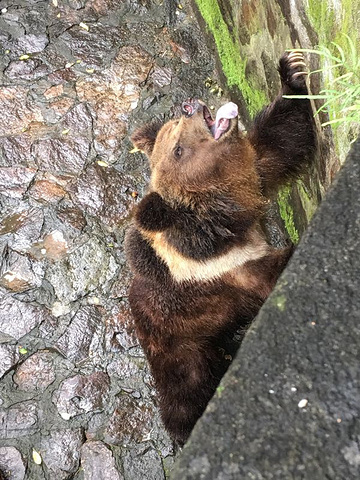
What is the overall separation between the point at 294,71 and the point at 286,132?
341mm

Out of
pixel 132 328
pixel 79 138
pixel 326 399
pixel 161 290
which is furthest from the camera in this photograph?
pixel 79 138

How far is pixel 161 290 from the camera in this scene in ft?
11.2

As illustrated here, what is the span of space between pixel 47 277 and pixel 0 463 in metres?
1.38

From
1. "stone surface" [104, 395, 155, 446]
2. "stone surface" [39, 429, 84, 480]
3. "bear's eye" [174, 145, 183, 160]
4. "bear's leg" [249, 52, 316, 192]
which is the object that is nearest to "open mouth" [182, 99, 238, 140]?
"bear's eye" [174, 145, 183, 160]

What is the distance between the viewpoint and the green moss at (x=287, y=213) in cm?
398

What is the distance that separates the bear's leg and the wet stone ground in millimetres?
1546

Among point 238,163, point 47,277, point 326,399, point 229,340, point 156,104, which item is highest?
point 326,399

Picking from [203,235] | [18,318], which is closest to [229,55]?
[203,235]

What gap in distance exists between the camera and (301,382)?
4.45 ft

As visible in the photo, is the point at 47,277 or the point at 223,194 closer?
the point at 223,194

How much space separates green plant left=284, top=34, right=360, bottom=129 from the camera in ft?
6.06

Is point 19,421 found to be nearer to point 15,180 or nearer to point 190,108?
point 15,180

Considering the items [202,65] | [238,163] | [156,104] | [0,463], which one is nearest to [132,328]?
[0,463]

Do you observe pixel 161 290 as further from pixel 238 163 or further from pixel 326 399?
pixel 326 399
